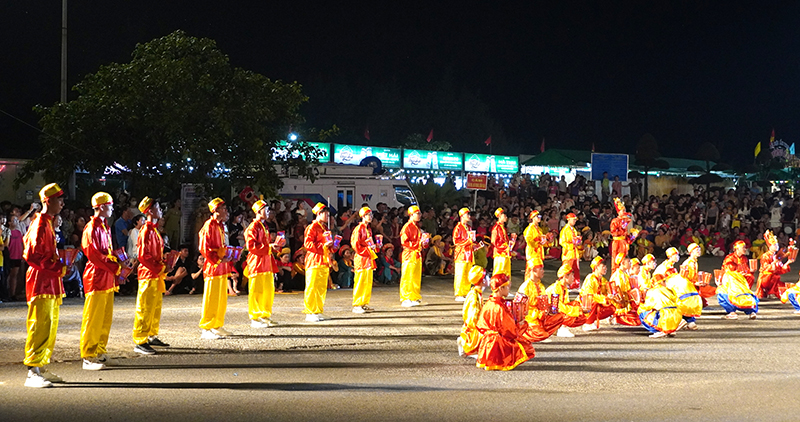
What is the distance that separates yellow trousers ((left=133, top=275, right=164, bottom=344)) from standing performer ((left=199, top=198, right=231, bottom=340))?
0.86 meters

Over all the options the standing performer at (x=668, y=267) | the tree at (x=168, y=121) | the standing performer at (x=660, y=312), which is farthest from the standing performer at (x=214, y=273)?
the tree at (x=168, y=121)

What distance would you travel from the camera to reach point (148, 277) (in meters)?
9.60

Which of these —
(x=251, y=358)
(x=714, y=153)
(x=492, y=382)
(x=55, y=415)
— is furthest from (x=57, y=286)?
(x=714, y=153)

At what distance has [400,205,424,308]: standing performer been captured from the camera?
48.5ft

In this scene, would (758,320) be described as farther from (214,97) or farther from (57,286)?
(214,97)

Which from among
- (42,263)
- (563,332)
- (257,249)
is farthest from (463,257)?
(42,263)

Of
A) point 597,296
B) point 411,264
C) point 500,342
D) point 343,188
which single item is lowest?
point 500,342

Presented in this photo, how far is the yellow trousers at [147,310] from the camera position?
9531 mm

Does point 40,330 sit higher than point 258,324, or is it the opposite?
point 40,330

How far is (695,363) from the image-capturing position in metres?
9.21

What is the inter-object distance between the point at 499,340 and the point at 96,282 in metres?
4.46

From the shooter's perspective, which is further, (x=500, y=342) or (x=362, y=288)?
(x=362, y=288)

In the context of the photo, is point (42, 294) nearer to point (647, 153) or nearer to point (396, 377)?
point (396, 377)

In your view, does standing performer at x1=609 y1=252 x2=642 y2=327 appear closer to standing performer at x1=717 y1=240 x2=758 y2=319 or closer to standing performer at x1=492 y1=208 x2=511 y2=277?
standing performer at x1=717 y1=240 x2=758 y2=319
